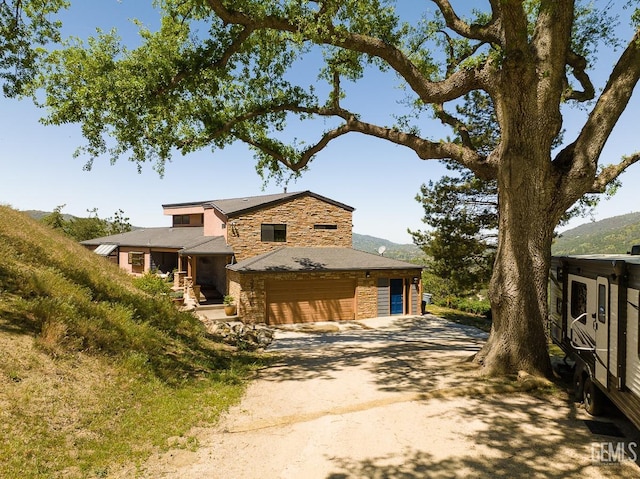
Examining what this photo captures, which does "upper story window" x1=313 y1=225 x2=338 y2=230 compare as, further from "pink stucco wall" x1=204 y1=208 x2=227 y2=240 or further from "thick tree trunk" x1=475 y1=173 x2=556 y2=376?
"thick tree trunk" x1=475 y1=173 x2=556 y2=376

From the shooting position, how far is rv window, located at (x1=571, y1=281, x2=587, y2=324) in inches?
279

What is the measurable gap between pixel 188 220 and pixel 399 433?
1354 inches

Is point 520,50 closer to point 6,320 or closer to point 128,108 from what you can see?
point 128,108

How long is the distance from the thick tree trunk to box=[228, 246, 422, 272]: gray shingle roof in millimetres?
11943

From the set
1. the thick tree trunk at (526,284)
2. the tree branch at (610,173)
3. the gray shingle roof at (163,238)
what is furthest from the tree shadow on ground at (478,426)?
the gray shingle roof at (163,238)

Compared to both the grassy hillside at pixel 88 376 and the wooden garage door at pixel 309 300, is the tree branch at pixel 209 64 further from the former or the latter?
the wooden garage door at pixel 309 300

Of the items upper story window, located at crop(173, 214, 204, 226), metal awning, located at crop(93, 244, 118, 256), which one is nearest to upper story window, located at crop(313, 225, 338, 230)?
upper story window, located at crop(173, 214, 204, 226)

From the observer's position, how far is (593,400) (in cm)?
628

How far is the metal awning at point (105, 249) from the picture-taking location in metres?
32.6

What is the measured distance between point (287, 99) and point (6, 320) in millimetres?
10006

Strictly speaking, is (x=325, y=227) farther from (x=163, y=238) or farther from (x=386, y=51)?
(x=163, y=238)

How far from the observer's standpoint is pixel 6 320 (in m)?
7.02

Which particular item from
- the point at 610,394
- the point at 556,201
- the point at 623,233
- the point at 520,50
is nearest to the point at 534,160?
the point at 556,201

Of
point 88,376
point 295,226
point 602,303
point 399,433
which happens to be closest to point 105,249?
point 295,226
